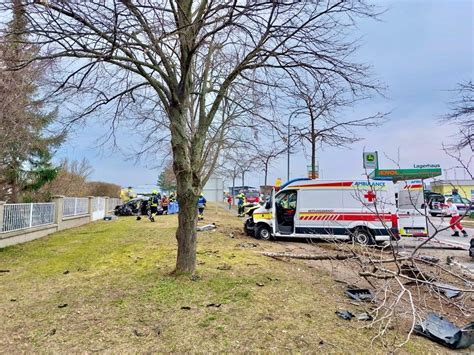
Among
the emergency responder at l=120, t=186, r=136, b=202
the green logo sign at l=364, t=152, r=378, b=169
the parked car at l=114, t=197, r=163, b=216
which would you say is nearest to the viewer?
the green logo sign at l=364, t=152, r=378, b=169

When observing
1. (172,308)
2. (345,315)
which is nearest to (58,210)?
(172,308)

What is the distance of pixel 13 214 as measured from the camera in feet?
38.9

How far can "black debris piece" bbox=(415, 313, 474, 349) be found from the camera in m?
4.11

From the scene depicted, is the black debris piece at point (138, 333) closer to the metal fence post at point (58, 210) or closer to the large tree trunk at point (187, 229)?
the large tree trunk at point (187, 229)

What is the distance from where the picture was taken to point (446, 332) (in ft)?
14.1

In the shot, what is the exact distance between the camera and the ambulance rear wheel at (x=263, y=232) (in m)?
13.2

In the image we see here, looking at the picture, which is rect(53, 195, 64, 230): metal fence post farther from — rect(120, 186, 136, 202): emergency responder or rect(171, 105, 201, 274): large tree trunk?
rect(120, 186, 136, 202): emergency responder

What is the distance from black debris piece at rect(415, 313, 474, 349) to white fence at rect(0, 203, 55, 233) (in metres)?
12.1

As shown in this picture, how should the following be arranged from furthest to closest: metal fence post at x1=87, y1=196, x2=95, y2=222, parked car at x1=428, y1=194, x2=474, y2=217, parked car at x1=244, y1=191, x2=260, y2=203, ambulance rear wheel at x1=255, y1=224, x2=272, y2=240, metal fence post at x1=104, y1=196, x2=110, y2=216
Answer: parked car at x1=244, y1=191, x2=260, y2=203
metal fence post at x1=104, y1=196, x2=110, y2=216
metal fence post at x1=87, y1=196, x2=95, y2=222
ambulance rear wheel at x1=255, y1=224, x2=272, y2=240
parked car at x1=428, y1=194, x2=474, y2=217

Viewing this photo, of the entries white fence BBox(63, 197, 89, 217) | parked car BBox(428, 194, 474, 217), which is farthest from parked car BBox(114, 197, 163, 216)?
parked car BBox(428, 194, 474, 217)

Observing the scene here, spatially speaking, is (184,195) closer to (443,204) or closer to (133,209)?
(443,204)

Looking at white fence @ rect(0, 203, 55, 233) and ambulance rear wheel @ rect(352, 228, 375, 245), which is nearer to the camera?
white fence @ rect(0, 203, 55, 233)

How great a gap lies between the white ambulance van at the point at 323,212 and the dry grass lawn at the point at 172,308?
422cm

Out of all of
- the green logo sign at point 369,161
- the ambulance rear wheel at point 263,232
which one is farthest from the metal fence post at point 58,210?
the green logo sign at point 369,161
